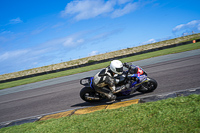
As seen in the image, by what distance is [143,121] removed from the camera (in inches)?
133

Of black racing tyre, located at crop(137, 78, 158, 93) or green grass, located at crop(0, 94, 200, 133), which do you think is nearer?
green grass, located at crop(0, 94, 200, 133)

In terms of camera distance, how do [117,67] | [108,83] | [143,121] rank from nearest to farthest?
→ [143,121], [117,67], [108,83]

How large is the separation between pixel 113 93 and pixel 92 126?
228 centimetres

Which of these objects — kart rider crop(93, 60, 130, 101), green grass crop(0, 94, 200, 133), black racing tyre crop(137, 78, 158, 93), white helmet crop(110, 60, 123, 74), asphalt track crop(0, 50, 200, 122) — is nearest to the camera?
green grass crop(0, 94, 200, 133)

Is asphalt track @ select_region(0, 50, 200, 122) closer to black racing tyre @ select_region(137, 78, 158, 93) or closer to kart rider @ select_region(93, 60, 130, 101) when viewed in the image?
black racing tyre @ select_region(137, 78, 158, 93)

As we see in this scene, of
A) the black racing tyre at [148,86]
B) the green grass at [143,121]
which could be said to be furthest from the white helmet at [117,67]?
the green grass at [143,121]

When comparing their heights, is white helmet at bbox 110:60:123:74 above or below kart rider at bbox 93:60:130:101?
above

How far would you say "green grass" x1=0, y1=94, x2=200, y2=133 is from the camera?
117 inches

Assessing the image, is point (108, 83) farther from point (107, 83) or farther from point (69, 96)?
point (69, 96)

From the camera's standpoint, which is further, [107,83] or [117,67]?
[107,83]

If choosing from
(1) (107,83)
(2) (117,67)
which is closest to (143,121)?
(2) (117,67)

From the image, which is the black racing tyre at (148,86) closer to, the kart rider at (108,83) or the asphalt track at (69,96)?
the asphalt track at (69,96)

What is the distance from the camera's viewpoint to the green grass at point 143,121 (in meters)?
2.98

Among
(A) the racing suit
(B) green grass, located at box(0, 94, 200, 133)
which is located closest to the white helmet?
(A) the racing suit
